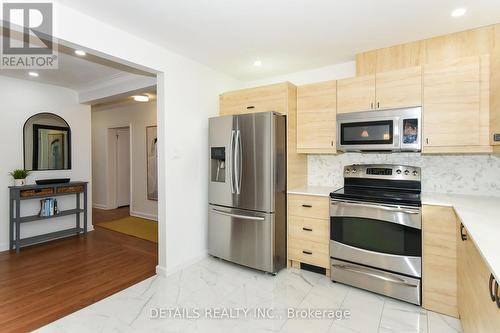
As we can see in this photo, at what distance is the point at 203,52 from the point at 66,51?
1525 millimetres

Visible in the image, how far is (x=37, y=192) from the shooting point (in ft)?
12.5

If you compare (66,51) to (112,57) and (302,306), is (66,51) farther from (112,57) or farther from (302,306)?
(302,306)

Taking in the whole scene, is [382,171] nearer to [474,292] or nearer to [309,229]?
[309,229]

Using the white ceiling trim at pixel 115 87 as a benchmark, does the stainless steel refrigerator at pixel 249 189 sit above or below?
below

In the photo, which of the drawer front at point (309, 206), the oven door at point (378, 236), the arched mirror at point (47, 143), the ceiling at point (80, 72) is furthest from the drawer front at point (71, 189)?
the oven door at point (378, 236)

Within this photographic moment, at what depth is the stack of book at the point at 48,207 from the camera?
3.97 metres

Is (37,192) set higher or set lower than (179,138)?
lower

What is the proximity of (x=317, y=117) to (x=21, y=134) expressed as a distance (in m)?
4.31

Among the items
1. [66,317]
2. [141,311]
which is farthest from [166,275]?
[66,317]

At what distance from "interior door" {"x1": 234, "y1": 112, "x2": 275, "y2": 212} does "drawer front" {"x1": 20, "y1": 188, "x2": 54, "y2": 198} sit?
3.02m

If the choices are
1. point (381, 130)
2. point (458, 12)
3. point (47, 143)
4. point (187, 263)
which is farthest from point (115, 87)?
point (458, 12)

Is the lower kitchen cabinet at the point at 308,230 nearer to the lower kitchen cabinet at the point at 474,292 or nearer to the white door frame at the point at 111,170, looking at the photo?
the lower kitchen cabinet at the point at 474,292

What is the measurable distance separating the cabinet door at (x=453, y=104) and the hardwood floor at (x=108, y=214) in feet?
18.8

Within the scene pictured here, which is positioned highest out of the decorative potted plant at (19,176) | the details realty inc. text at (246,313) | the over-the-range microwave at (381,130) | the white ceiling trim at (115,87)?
the white ceiling trim at (115,87)
